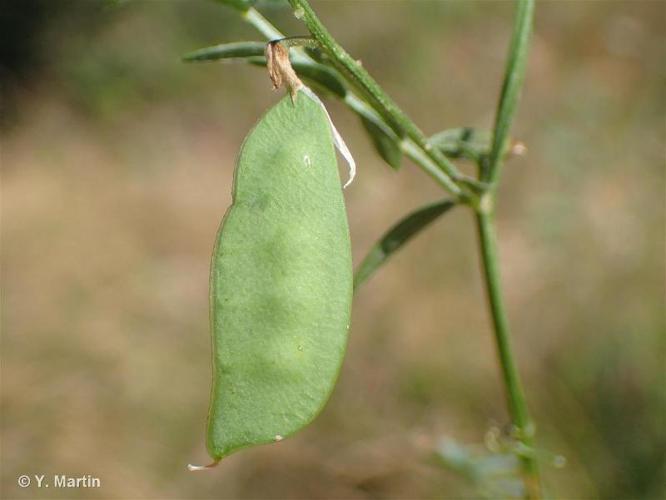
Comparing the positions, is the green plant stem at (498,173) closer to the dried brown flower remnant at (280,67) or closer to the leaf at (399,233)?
the leaf at (399,233)

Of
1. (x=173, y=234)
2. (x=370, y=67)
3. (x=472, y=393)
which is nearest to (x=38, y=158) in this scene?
(x=173, y=234)

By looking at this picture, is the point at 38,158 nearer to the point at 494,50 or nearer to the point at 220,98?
the point at 220,98

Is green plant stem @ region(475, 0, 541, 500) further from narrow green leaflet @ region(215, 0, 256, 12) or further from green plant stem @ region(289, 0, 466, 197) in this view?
narrow green leaflet @ region(215, 0, 256, 12)

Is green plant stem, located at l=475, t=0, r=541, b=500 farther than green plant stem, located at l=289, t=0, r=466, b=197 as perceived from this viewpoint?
Yes

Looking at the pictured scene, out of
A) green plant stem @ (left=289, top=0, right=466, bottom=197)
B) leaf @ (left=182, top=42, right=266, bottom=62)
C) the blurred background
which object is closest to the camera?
green plant stem @ (left=289, top=0, right=466, bottom=197)

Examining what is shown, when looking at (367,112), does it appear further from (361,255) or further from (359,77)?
(361,255)

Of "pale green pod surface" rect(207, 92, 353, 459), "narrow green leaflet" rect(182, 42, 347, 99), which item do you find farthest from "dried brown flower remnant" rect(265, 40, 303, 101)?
"narrow green leaflet" rect(182, 42, 347, 99)
